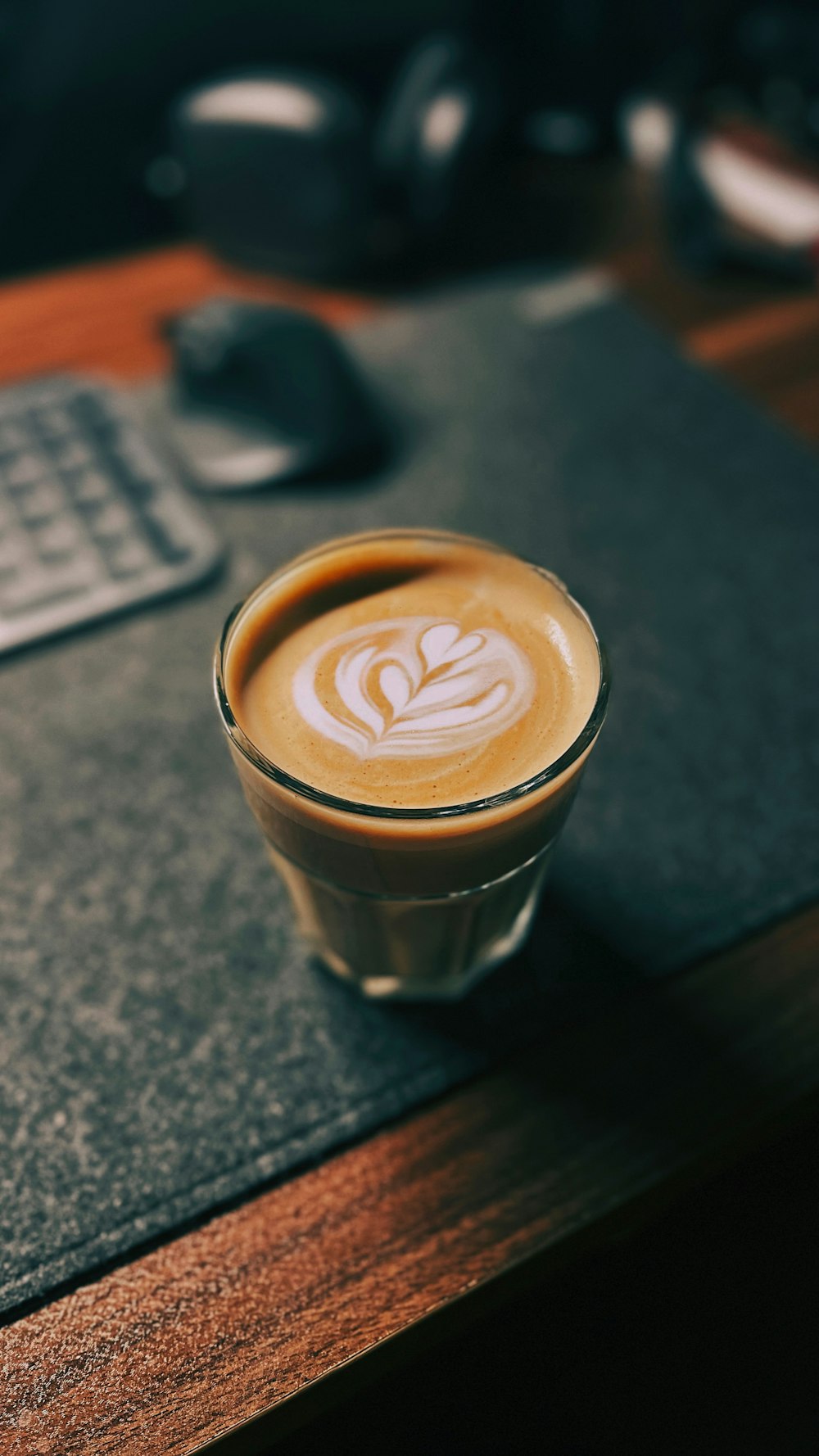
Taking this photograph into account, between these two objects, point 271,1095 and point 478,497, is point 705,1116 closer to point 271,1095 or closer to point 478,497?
point 271,1095

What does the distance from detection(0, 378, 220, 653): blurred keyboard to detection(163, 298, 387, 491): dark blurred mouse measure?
0.03 metres

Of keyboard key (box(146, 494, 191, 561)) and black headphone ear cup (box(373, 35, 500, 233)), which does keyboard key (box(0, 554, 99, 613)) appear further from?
black headphone ear cup (box(373, 35, 500, 233))

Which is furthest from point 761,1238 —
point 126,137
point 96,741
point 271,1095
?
point 126,137

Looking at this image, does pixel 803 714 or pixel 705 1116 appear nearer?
pixel 705 1116

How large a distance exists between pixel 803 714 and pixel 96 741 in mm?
330

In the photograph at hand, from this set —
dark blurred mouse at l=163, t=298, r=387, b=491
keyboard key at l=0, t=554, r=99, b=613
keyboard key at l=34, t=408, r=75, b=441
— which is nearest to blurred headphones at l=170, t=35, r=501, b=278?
dark blurred mouse at l=163, t=298, r=387, b=491

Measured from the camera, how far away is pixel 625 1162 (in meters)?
0.34

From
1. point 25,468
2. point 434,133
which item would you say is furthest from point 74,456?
point 434,133

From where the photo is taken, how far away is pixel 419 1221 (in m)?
0.33

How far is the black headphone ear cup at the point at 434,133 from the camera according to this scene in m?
0.72

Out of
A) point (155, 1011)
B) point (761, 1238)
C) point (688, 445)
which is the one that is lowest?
point (761, 1238)

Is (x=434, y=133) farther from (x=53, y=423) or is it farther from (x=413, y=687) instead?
(x=413, y=687)

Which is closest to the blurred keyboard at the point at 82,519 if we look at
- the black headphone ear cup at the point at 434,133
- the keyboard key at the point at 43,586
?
the keyboard key at the point at 43,586

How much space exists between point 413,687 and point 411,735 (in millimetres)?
20
